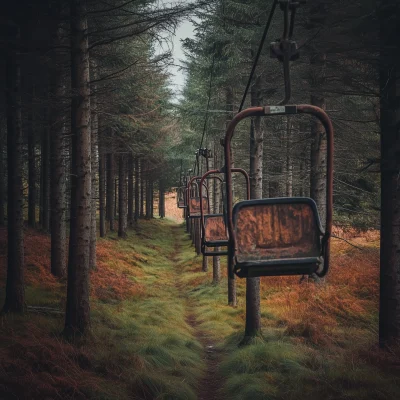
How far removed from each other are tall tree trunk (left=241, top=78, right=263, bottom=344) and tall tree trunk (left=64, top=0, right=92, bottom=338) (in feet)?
12.6

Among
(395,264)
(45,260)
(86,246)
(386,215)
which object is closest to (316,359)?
(395,264)

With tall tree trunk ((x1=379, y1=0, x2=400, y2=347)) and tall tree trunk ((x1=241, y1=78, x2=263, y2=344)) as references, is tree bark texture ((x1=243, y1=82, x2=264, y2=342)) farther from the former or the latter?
tall tree trunk ((x1=379, y1=0, x2=400, y2=347))

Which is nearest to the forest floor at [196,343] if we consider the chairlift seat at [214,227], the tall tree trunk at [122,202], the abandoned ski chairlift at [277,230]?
the abandoned ski chairlift at [277,230]

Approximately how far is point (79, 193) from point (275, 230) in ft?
15.0

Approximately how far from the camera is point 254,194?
33.8 ft

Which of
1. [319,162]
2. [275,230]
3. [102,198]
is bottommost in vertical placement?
[102,198]

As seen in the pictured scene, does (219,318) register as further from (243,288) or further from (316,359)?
(316,359)

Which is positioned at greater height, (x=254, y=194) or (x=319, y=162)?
(x=319, y=162)

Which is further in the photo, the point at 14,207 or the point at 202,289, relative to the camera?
the point at 202,289

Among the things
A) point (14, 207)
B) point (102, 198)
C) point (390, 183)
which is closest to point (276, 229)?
point (390, 183)

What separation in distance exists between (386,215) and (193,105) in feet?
48.5

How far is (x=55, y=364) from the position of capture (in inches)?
240

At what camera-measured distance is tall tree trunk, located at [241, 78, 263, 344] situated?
9750mm

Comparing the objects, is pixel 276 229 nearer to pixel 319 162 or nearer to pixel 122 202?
pixel 319 162
